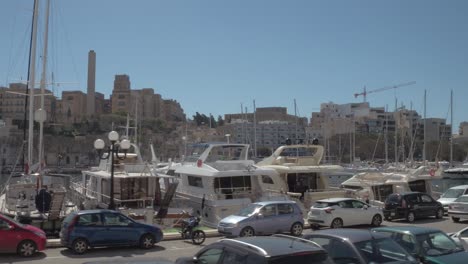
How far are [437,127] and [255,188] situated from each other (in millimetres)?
172556

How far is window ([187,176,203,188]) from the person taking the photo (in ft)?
86.8

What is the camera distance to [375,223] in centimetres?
2180

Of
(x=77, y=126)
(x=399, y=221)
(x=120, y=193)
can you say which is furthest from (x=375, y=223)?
(x=77, y=126)

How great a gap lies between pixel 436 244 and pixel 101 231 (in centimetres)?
944

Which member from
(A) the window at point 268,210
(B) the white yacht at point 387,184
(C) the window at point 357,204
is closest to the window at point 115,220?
(A) the window at point 268,210

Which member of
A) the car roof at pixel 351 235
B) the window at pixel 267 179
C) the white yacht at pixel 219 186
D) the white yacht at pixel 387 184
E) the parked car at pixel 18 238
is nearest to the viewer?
the car roof at pixel 351 235

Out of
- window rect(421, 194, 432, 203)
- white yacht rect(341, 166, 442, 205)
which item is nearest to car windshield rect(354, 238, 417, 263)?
window rect(421, 194, 432, 203)

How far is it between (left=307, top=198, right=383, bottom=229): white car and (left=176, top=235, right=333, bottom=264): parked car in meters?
13.5

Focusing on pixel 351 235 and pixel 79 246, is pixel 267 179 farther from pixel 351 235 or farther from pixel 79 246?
pixel 351 235

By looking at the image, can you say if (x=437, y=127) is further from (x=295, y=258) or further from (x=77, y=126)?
(x=295, y=258)

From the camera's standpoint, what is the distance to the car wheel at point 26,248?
45.8 feet

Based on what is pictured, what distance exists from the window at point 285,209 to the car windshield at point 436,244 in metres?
8.59

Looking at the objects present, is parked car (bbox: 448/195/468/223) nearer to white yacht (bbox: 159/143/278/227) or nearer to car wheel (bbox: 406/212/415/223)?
car wheel (bbox: 406/212/415/223)

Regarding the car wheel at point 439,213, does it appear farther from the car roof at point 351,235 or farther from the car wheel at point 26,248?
the car wheel at point 26,248
